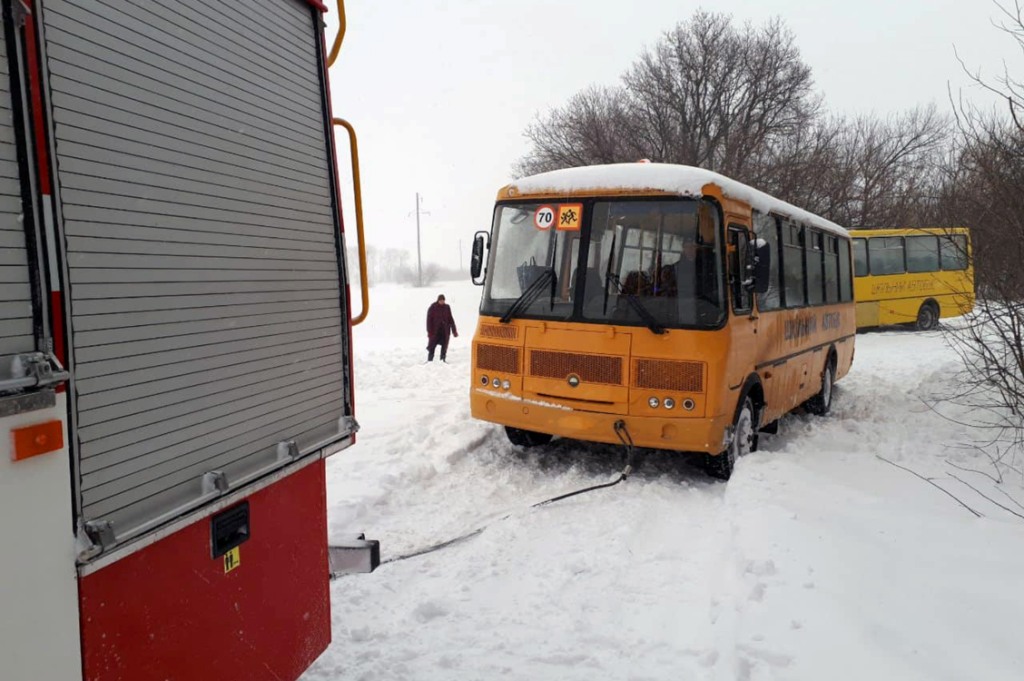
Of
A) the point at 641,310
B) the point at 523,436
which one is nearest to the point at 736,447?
the point at 641,310

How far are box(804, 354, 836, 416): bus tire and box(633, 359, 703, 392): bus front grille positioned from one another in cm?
550

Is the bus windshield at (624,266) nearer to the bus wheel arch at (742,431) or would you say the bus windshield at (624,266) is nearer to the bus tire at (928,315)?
the bus wheel arch at (742,431)

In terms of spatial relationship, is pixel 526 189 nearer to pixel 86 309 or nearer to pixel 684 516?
pixel 684 516

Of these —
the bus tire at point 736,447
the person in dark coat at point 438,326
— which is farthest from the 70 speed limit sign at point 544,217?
the person in dark coat at point 438,326

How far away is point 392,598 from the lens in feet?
14.0

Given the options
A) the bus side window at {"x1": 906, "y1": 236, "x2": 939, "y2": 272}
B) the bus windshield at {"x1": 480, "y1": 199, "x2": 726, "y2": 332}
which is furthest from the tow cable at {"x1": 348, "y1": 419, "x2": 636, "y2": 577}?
the bus side window at {"x1": 906, "y1": 236, "x2": 939, "y2": 272}

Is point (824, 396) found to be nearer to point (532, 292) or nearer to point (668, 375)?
point (668, 375)

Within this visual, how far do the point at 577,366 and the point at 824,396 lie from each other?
Result: 6.36m

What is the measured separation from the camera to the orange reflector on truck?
1.58 meters

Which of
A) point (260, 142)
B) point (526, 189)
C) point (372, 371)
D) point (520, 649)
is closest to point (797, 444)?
point (526, 189)

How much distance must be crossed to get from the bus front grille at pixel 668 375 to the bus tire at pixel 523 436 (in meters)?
1.86

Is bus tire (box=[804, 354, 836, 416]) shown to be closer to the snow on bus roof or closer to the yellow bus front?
the snow on bus roof

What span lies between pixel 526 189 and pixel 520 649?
490 centimetres

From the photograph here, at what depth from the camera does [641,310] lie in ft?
21.4
